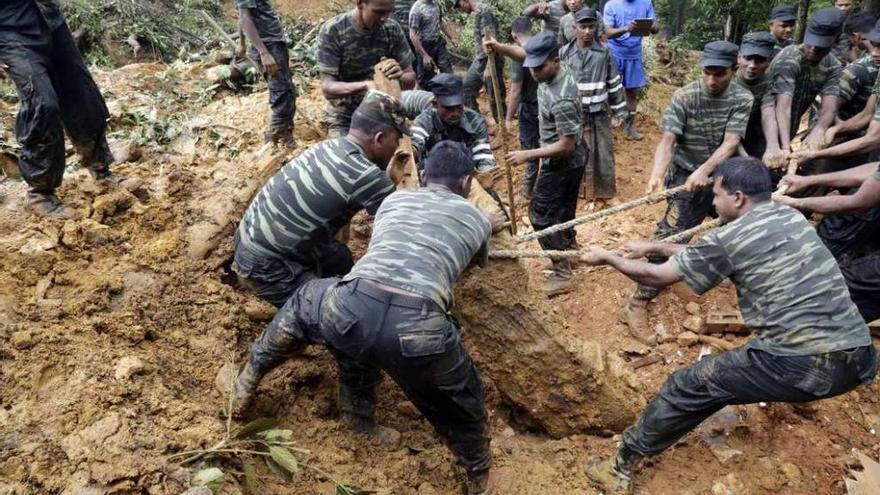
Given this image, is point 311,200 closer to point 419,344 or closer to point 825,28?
point 419,344

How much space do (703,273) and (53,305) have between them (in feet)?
11.3

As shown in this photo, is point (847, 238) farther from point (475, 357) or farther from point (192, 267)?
point (192, 267)

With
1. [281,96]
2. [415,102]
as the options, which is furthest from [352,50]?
[281,96]

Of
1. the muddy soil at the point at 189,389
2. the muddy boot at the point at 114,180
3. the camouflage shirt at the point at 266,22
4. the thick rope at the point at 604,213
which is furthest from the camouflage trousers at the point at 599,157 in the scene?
the muddy boot at the point at 114,180

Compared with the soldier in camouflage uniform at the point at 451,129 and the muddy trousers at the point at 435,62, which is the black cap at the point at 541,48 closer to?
the soldier in camouflage uniform at the point at 451,129

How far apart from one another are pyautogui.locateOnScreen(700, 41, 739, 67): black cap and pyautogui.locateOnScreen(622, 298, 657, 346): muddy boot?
1917 millimetres

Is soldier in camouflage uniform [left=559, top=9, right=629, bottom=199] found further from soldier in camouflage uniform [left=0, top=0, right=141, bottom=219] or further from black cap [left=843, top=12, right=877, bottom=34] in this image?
soldier in camouflage uniform [left=0, top=0, right=141, bottom=219]

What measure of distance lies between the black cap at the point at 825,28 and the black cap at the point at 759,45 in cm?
72

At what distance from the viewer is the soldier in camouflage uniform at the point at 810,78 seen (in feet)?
15.9

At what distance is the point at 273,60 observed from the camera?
566 cm

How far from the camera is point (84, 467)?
7.57 feet

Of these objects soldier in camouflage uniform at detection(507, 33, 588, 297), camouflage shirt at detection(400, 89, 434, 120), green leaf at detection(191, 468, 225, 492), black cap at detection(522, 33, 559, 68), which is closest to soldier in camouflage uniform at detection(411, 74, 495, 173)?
camouflage shirt at detection(400, 89, 434, 120)

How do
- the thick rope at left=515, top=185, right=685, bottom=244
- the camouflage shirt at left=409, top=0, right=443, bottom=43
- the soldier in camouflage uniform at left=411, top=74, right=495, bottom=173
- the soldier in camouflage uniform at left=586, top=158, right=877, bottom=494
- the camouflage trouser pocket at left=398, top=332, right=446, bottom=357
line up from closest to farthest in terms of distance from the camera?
1. the camouflage trouser pocket at left=398, top=332, right=446, bottom=357
2. the soldier in camouflage uniform at left=586, top=158, right=877, bottom=494
3. the thick rope at left=515, top=185, right=685, bottom=244
4. the soldier in camouflage uniform at left=411, top=74, right=495, bottom=173
5. the camouflage shirt at left=409, top=0, right=443, bottom=43

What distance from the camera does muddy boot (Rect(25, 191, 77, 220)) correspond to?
3914 millimetres
